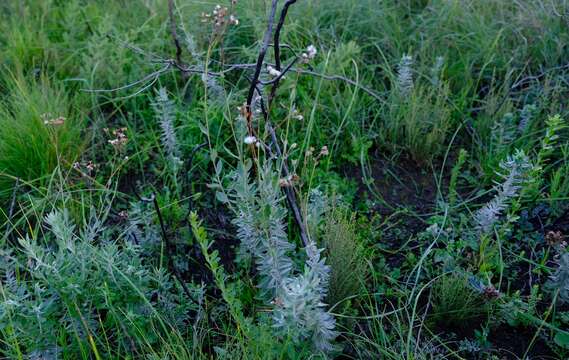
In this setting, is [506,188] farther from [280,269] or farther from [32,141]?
[32,141]

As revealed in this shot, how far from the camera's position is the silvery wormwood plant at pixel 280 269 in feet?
5.30

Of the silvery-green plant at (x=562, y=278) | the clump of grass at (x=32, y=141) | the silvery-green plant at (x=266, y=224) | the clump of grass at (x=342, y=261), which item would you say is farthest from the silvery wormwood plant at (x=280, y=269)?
the clump of grass at (x=32, y=141)

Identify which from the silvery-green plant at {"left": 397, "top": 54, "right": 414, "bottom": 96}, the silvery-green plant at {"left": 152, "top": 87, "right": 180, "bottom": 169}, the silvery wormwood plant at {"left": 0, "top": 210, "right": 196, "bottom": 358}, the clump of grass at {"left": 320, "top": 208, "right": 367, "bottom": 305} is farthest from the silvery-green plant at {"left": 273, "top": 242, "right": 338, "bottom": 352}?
the silvery-green plant at {"left": 397, "top": 54, "right": 414, "bottom": 96}

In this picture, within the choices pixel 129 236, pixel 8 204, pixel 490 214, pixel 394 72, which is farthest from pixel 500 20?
pixel 8 204

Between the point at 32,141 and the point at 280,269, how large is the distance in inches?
53.9

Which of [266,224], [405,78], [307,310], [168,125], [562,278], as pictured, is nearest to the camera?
[307,310]

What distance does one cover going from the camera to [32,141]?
2607mm

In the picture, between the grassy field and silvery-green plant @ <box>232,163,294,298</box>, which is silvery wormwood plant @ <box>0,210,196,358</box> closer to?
the grassy field

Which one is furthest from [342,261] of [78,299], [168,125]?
[168,125]

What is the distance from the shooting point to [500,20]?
3.28 metres

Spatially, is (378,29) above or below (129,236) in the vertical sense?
above

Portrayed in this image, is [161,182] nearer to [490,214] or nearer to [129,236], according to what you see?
[129,236]

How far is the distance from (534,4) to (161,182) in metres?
2.18

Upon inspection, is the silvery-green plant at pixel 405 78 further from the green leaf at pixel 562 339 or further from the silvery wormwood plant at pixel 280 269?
the green leaf at pixel 562 339
